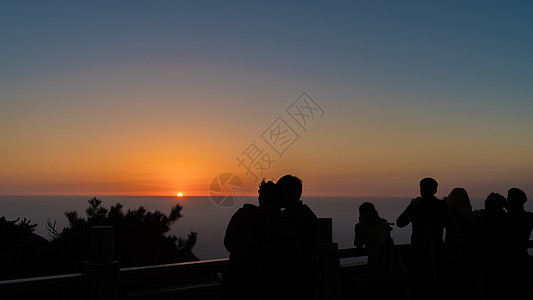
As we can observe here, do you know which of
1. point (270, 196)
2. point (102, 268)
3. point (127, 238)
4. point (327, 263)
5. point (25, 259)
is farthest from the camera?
point (127, 238)

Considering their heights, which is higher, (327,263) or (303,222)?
(303,222)

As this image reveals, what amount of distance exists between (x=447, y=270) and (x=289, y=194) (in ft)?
8.87

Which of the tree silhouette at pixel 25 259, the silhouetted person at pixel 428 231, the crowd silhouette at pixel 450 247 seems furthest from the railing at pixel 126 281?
the tree silhouette at pixel 25 259

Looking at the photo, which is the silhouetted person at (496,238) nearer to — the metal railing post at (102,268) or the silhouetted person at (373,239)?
the silhouetted person at (373,239)

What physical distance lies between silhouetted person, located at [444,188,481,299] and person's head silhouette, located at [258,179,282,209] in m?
3.25

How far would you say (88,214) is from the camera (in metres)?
14.1

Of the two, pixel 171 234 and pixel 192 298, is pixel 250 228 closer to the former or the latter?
pixel 192 298

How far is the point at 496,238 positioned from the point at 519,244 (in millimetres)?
329

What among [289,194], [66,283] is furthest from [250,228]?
[66,283]

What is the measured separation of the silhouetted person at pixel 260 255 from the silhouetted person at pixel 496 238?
12.0 feet

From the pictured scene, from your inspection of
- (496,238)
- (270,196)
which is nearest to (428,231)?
(496,238)

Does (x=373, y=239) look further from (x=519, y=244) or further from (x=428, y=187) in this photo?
(x=519, y=244)

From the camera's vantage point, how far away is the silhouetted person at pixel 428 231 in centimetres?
610

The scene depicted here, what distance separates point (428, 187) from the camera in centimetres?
609
